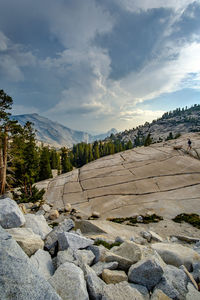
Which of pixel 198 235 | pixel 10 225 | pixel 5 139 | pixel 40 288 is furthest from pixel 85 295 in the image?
pixel 5 139

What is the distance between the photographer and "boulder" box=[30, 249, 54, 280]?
428cm

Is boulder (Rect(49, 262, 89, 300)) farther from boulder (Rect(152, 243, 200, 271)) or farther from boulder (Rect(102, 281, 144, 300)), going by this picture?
boulder (Rect(152, 243, 200, 271))

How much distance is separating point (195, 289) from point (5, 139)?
74.3 ft

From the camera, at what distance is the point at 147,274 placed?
4082 mm

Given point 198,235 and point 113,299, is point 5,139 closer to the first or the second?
point 113,299

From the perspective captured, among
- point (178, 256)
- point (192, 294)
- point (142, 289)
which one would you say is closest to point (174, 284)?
point (192, 294)

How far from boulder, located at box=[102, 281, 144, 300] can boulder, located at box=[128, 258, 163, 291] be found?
1.08ft

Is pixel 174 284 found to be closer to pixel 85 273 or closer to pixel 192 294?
pixel 192 294

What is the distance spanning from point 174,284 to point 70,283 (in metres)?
3.20

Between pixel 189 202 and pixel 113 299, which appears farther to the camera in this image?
pixel 189 202

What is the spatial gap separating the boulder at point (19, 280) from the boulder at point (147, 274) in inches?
97.8

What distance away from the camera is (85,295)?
3314 mm

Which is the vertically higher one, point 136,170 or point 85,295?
point 85,295

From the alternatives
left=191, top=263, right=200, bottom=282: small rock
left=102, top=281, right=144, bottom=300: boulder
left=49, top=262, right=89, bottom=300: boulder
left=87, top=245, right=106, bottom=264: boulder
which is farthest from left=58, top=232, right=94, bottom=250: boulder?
left=191, top=263, right=200, bottom=282: small rock
